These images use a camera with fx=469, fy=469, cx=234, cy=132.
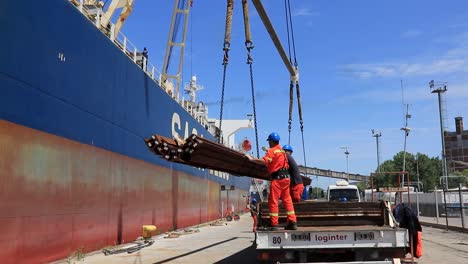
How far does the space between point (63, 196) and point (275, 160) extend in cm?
579

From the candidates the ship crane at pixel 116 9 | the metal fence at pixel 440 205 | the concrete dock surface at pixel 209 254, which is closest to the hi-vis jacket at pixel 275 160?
the concrete dock surface at pixel 209 254

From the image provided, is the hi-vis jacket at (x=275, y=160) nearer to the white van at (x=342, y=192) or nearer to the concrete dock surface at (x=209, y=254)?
the concrete dock surface at (x=209, y=254)

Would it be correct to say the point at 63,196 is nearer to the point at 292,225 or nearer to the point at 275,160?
the point at 275,160

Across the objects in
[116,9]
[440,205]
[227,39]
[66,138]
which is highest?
[116,9]

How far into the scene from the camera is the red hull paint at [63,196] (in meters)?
8.96

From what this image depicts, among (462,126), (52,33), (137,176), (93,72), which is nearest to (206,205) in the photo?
(137,176)

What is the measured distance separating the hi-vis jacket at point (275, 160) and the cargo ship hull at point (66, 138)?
4925 millimetres

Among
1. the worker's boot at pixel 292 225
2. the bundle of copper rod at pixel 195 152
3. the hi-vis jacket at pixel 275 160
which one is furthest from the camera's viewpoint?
the bundle of copper rod at pixel 195 152

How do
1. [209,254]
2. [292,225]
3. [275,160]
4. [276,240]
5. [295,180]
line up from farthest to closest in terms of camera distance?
[209,254], [295,180], [275,160], [292,225], [276,240]

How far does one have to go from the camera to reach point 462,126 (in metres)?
110

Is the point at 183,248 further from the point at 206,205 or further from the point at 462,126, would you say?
the point at 462,126

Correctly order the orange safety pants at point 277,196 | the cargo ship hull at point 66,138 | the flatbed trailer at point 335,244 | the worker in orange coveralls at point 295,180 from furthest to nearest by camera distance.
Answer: the cargo ship hull at point 66,138 < the worker in orange coveralls at point 295,180 < the orange safety pants at point 277,196 < the flatbed trailer at point 335,244

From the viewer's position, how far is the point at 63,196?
11023 mm

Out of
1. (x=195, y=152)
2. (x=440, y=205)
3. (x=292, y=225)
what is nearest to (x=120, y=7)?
(x=195, y=152)
